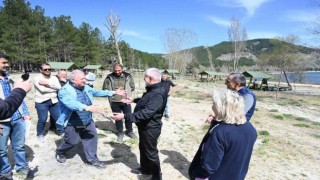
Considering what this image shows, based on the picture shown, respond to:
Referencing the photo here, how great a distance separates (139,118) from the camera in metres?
4.19

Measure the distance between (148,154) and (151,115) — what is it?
2.56 feet

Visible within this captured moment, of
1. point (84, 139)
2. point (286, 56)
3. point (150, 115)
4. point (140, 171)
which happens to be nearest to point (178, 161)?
point (140, 171)

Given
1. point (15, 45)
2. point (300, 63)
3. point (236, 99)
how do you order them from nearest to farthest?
point (236, 99) → point (15, 45) → point (300, 63)

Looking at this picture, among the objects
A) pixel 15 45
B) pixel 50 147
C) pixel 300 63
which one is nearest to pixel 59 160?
pixel 50 147

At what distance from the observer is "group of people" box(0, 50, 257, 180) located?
2.60m

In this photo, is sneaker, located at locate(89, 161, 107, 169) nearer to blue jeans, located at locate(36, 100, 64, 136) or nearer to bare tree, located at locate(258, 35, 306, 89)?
blue jeans, located at locate(36, 100, 64, 136)

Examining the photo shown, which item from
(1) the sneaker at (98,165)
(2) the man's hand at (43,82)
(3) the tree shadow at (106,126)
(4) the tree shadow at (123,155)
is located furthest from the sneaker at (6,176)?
(3) the tree shadow at (106,126)

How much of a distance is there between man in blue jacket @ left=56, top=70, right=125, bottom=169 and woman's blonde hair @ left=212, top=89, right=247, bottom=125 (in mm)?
2246

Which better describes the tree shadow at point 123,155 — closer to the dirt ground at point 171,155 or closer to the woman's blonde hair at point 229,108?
the dirt ground at point 171,155

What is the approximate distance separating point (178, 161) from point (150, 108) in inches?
87.1

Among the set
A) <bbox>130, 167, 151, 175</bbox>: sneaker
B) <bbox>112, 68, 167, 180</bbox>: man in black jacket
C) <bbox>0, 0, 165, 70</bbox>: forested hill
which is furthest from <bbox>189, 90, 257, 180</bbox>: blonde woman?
<bbox>0, 0, 165, 70</bbox>: forested hill

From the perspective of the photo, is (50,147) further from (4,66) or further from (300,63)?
(300,63)

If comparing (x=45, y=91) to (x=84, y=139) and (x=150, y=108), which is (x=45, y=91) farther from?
(x=150, y=108)

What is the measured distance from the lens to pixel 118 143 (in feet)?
22.0
